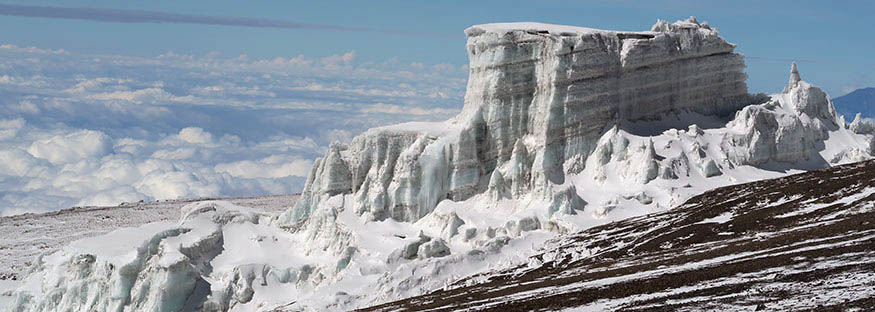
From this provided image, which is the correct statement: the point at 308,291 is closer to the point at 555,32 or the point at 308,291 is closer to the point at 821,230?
the point at 555,32

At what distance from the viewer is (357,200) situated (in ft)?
209

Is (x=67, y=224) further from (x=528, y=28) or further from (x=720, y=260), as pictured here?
(x=720, y=260)

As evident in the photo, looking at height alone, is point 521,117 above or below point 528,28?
below

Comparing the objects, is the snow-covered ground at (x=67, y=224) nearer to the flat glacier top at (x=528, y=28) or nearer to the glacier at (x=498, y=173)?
the glacier at (x=498, y=173)

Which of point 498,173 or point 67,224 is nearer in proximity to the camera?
point 498,173

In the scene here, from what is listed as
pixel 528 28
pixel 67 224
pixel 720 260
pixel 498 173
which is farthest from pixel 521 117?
pixel 67 224

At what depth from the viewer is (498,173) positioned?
198ft

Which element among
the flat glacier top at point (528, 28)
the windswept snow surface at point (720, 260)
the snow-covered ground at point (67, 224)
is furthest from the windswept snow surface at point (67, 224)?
the windswept snow surface at point (720, 260)

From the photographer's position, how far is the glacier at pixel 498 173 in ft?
189

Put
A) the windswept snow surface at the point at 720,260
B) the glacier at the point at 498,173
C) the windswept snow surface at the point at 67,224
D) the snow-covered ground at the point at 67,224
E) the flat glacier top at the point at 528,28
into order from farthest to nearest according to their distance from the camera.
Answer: the windswept snow surface at the point at 67,224 < the snow-covered ground at the point at 67,224 < the flat glacier top at the point at 528,28 < the glacier at the point at 498,173 < the windswept snow surface at the point at 720,260

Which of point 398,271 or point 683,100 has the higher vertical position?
point 683,100

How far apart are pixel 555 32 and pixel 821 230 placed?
26499 mm

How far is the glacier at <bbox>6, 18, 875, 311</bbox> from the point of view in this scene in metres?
57.6

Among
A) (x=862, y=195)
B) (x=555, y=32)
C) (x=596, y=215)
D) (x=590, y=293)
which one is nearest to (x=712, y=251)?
(x=590, y=293)
